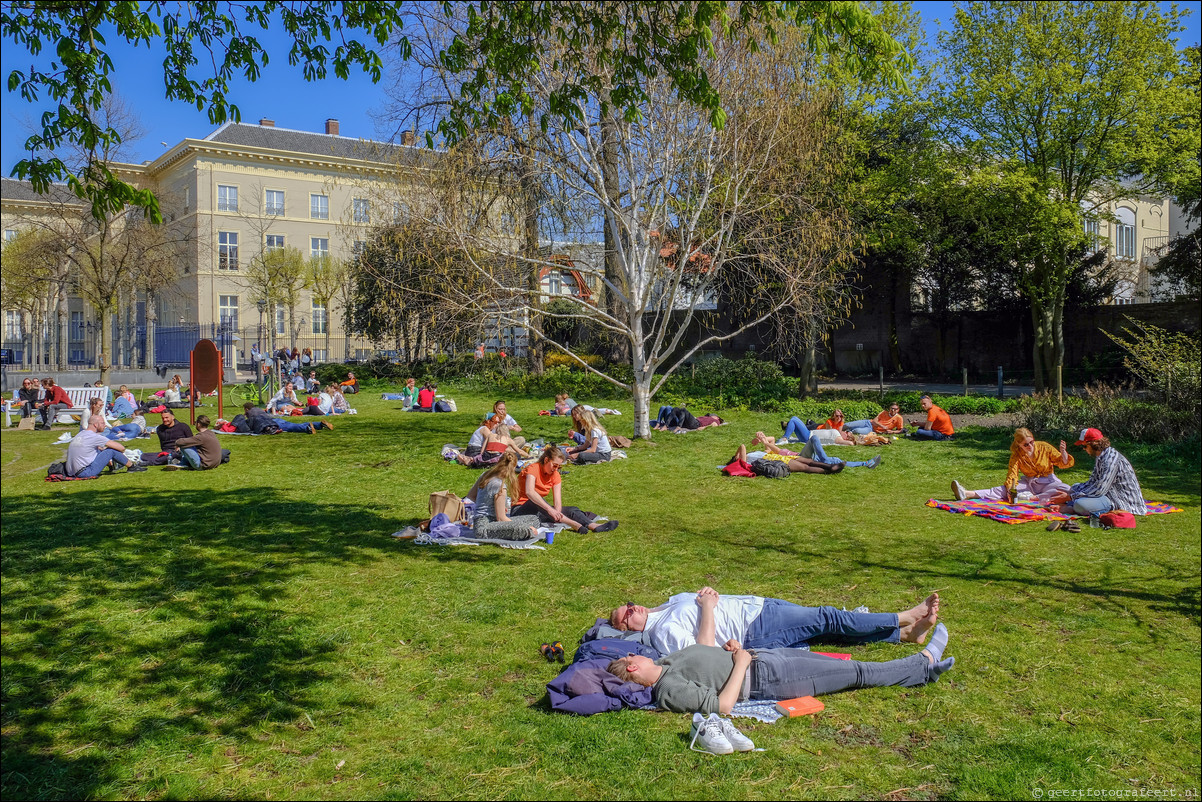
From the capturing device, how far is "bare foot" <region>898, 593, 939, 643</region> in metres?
5.80

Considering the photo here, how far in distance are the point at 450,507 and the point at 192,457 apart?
6.64 metres

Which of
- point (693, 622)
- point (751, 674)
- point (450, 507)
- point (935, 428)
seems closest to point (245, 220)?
point (935, 428)

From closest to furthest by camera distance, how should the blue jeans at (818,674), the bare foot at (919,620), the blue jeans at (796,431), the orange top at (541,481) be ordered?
1. the blue jeans at (818,674)
2. the bare foot at (919,620)
3. the orange top at (541,481)
4. the blue jeans at (796,431)

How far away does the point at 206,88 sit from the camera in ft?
24.4

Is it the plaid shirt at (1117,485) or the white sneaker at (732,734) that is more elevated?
the plaid shirt at (1117,485)

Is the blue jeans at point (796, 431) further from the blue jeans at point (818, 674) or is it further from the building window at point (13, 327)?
the building window at point (13, 327)

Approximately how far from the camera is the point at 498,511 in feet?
30.2

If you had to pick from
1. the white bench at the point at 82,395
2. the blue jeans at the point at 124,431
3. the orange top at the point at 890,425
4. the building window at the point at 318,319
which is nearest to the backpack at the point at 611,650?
the orange top at the point at 890,425

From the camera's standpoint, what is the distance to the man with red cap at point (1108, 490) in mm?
9320

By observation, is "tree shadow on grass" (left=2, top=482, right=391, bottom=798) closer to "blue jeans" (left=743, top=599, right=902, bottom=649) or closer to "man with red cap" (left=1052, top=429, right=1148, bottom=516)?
"blue jeans" (left=743, top=599, right=902, bottom=649)

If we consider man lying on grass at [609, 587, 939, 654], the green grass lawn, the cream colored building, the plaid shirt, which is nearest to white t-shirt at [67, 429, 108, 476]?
the green grass lawn

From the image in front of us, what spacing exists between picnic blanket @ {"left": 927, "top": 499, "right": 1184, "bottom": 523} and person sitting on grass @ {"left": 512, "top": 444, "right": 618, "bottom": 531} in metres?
3.99

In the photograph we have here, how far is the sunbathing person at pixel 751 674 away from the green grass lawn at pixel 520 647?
0.34 ft

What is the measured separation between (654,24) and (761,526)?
5.18 meters
